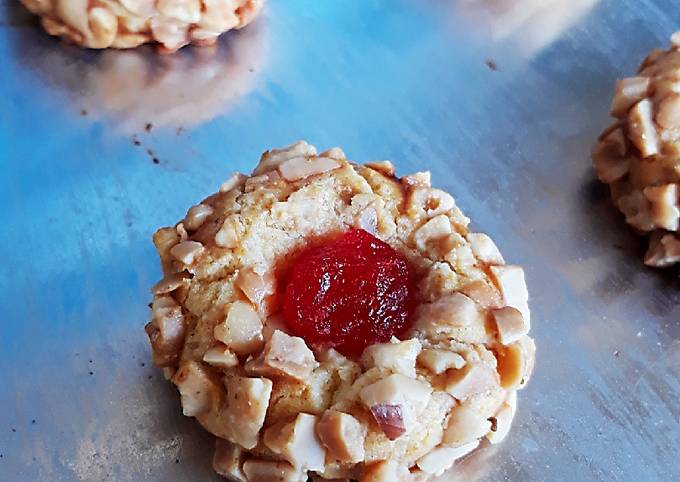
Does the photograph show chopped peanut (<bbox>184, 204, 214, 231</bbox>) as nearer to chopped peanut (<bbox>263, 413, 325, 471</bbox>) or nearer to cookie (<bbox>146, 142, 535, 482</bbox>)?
cookie (<bbox>146, 142, 535, 482</bbox>)

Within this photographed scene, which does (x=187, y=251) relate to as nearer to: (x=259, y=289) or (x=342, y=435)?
(x=259, y=289)

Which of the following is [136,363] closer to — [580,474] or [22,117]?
[22,117]

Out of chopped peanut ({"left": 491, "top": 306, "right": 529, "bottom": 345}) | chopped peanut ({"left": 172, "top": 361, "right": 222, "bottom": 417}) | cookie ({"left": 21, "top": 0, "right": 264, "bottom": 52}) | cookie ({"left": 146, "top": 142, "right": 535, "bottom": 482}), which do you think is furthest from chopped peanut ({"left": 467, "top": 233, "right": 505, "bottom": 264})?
cookie ({"left": 21, "top": 0, "right": 264, "bottom": 52})

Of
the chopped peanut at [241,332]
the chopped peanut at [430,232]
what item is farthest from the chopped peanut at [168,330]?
the chopped peanut at [430,232]

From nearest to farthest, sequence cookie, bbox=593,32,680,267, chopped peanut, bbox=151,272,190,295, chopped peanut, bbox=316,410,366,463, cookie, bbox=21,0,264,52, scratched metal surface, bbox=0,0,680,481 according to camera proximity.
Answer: chopped peanut, bbox=316,410,366,463 → chopped peanut, bbox=151,272,190,295 → scratched metal surface, bbox=0,0,680,481 → cookie, bbox=593,32,680,267 → cookie, bbox=21,0,264,52

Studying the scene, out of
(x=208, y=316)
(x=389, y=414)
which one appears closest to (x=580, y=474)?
(x=389, y=414)

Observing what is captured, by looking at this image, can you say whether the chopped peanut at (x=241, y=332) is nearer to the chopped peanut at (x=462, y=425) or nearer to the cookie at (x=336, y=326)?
the cookie at (x=336, y=326)
